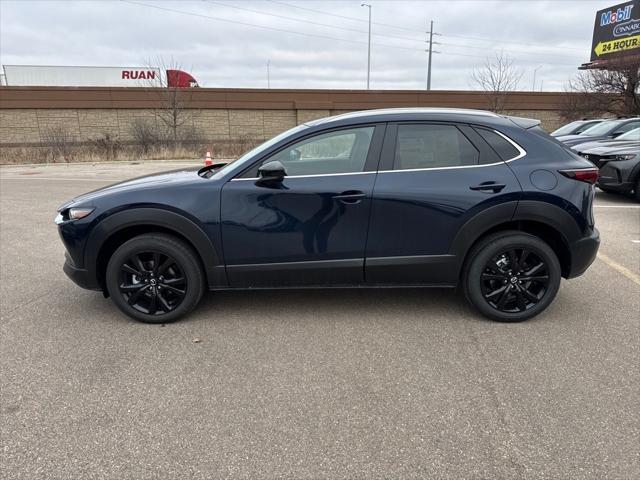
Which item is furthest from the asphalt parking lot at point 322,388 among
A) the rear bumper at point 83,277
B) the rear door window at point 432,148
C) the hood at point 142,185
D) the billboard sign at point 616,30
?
the billboard sign at point 616,30

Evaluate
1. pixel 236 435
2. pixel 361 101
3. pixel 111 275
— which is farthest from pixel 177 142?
pixel 236 435

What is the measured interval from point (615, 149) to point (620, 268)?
515 centimetres

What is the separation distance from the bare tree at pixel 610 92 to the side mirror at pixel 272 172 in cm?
2612

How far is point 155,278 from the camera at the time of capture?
3.85m

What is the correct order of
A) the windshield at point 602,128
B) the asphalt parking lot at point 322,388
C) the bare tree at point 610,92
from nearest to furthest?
the asphalt parking lot at point 322,388, the windshield at point 602,128, the bare tree at point 610,92

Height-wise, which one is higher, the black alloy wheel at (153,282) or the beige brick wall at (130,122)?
the beige brick wall at (130,122)

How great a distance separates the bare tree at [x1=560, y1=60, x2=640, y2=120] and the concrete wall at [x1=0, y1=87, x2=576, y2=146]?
339cm

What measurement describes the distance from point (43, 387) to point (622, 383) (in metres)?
3.59

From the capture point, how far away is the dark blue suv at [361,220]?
12.1ft

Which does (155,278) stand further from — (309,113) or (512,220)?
(309,113)

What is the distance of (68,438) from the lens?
2.53 metres

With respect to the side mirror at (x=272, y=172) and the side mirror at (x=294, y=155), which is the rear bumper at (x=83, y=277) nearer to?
the side mirror at (x=272, y=172)

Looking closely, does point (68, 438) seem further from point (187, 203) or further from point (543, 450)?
point (543, 450)

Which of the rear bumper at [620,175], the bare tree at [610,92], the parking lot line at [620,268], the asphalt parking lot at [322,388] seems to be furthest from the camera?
the bare tree at [610,92]
